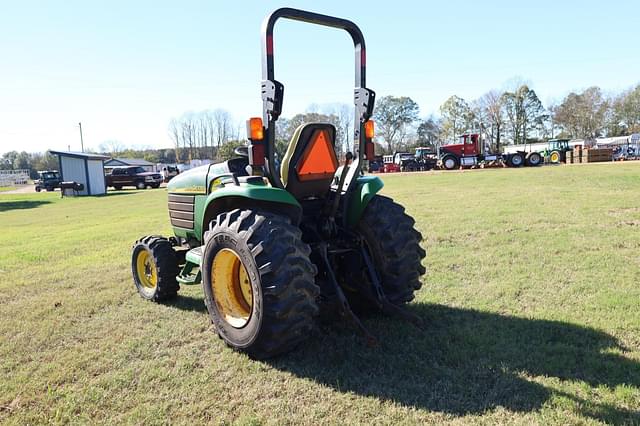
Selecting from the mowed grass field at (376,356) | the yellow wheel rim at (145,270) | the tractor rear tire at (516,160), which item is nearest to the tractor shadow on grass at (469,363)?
the mowed grass field at (376,356)

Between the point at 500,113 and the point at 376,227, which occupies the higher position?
the point at 500,113

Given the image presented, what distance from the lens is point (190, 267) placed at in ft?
16.1

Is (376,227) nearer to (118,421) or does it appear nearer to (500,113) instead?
(118,421)

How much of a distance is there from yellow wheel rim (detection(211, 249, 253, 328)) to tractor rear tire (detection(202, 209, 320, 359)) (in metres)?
0.18

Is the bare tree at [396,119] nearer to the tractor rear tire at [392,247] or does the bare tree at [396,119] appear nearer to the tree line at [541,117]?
the tree line at [541,117]

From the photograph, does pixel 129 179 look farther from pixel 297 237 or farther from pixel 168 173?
pixel 297 237

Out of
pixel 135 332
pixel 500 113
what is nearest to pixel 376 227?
pixel 135 332

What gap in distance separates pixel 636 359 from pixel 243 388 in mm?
2766

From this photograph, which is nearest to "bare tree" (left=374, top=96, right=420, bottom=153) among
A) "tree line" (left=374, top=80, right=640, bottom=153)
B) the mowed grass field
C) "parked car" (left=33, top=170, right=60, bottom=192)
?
"tree line" (left=374, top=80, right=640, bottom=153)

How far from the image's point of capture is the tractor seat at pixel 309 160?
152 inches

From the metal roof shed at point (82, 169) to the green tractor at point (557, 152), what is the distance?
3695 centimetres

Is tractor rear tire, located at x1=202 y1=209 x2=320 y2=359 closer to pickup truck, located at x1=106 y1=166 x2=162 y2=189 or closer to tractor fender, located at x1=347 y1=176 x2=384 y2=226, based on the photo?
tractor fender, located at x1=347 y1=176 x2=384 y2=226

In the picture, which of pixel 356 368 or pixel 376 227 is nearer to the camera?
pixel 356 368

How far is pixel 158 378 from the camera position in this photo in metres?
3.36
